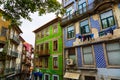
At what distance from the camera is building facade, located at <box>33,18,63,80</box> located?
17594mm

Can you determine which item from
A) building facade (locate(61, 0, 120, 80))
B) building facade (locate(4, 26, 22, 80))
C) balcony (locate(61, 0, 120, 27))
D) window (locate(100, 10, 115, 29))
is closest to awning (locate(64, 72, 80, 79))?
building facade (locate(61, 0, 120, 80))

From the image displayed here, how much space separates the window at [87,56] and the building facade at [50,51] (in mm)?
4686

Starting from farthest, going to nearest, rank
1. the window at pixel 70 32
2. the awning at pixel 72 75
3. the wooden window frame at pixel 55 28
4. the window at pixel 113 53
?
the wooden window frame at pixel 55 28 < the window at pixel 70 32 < the awning at pixel 72 75 < the window at pixel 113 53

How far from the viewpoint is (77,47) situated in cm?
1419

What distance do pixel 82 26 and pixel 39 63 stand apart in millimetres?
13018

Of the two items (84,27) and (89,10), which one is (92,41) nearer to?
(84,27)

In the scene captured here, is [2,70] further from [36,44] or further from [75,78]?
[75,78]

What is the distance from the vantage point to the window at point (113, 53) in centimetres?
1017

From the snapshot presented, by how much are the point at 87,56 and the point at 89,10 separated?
18.0ft

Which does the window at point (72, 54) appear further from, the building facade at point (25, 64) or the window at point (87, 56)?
the building facade at point (25, 64)

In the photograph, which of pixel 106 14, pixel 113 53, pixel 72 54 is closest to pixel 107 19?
pixel 106 14

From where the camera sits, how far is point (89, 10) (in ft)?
43.6

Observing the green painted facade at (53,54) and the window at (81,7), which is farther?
the green painted facade at (53,54)

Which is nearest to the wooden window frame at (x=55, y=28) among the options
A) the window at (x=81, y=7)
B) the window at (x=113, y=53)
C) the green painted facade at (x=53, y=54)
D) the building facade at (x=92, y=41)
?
the green painted facade at (x=53, y=54)
